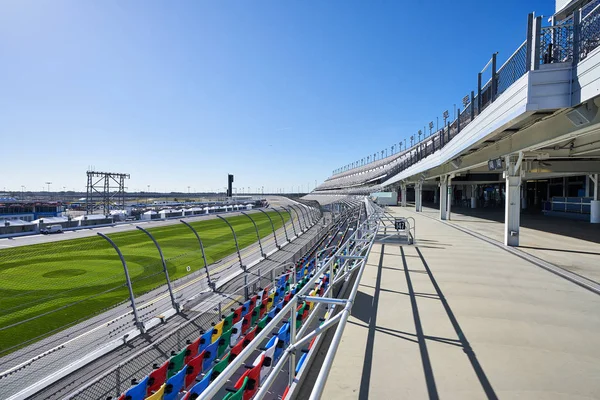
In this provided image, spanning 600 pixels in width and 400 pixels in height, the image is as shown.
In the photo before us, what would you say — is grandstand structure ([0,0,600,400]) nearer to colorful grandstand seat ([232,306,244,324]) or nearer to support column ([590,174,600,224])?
colorful grandstand seat ([232,306,244,324])

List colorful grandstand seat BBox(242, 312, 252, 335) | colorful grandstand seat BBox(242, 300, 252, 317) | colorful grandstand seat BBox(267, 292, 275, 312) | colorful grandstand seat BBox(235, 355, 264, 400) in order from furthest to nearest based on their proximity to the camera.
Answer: colorful grandstand seat BBox(267, 292, 275, 312)
colorful grandstand seat BBox(242, 300, 252, 317)
colorful grandstand seat BBox(242, 312, 252, 335)
colorful grandstand seat BBox(235, 355, 264, 400)

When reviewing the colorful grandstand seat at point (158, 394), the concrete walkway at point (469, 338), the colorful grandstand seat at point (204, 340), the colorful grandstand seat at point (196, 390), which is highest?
the concrete walkway at point (469, 338)

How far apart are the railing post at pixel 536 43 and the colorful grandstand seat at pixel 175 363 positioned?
28.4 feet

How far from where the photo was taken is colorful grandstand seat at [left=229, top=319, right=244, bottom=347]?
5785 millimetres

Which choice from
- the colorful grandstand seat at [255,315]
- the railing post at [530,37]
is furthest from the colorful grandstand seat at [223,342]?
the railing post at [530,37]

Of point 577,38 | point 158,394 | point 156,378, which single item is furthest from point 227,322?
point 577,38


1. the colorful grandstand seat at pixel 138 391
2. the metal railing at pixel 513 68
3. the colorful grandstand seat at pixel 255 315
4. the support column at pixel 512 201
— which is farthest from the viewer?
the support column at pixel 512 201

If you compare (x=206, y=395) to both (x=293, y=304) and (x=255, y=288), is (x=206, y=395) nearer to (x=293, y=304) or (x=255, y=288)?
(x=293, y=304)

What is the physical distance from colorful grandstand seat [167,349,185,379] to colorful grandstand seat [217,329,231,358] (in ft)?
2.11

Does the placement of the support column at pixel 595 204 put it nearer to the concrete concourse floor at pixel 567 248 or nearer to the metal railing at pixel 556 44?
the concrete concourse floor at pixel 567 248

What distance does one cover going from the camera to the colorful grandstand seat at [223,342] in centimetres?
532

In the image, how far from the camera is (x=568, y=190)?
2602 centimetres

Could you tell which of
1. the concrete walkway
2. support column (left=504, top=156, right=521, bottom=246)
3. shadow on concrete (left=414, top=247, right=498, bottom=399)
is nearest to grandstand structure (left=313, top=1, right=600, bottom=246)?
support column (left=504, top=156, right=521, bottom=246)

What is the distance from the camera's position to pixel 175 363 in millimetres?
4738
